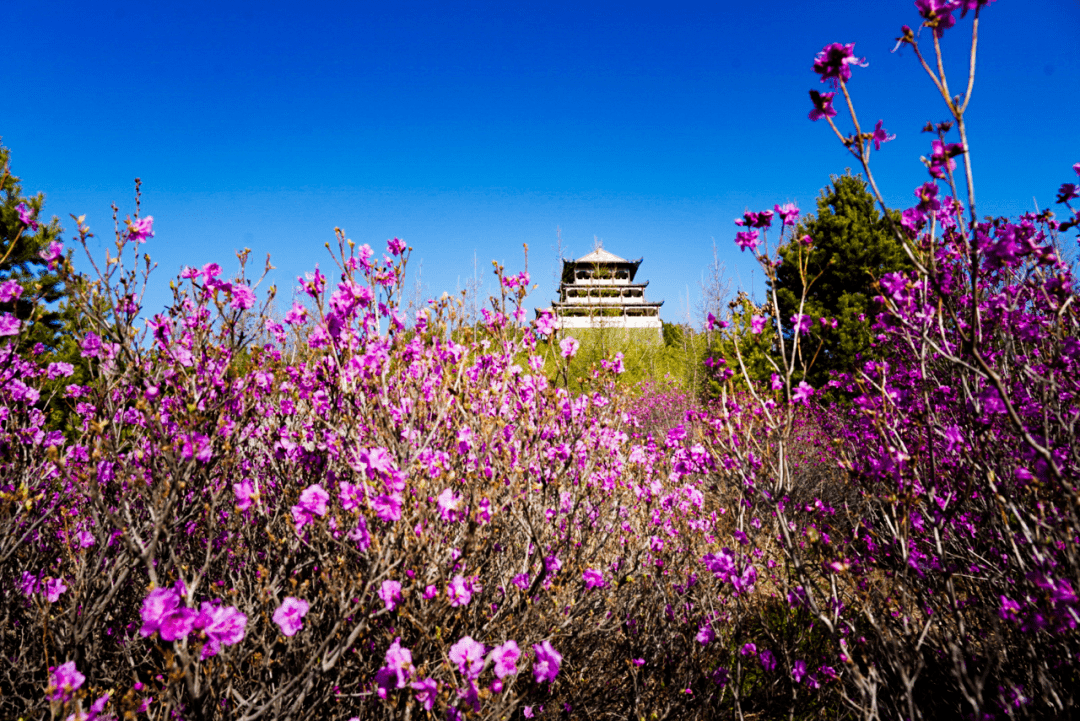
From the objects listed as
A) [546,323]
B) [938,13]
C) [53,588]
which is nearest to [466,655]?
[546,323]

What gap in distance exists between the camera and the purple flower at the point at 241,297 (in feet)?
7.98

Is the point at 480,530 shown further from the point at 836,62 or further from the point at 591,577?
the point at 836,62

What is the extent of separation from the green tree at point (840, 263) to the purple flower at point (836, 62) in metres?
9.37

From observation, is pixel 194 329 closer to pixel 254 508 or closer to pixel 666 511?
Answer: pixel 254 508

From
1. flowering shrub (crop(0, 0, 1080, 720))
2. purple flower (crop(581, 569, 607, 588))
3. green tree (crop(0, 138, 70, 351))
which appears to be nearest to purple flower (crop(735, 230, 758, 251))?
flowering shrub (crop(0, 0, 1080, 720))

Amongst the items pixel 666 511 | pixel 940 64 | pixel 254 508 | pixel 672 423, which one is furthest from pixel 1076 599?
pixel 672 423

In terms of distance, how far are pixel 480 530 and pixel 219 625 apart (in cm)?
118

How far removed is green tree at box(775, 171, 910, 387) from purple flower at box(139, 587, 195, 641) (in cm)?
1079

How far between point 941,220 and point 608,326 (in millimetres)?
15768

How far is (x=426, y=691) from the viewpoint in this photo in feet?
5.94

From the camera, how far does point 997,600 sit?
8.44ft

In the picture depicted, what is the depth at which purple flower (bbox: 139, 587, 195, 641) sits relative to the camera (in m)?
1.48

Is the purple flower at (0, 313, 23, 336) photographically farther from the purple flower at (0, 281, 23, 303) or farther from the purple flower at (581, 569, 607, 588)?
the purple flower at (581, 569, 607, 588)

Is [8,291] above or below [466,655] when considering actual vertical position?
above
